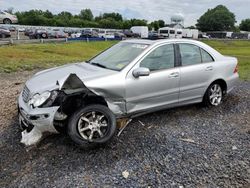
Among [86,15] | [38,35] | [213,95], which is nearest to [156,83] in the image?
[213,95]

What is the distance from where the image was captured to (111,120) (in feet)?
13.4

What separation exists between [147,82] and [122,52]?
2.98 feet

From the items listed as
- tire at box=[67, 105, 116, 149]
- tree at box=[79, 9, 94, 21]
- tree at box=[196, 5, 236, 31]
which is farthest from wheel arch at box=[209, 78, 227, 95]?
tree at box=[196, 5, 236, 31]

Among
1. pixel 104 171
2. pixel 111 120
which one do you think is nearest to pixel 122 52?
pixel 111 120

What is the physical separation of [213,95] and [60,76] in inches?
121

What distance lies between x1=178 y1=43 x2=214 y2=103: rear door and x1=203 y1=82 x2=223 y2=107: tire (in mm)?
141

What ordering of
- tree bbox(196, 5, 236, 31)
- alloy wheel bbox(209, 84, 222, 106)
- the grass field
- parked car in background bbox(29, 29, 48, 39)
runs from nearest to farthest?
alloy wheel bbox(209, 84, 222, 106)
the grass field
parked car in background bbox(29, 29, 48, 39)
tree bbox(196, 5, 236, 31)

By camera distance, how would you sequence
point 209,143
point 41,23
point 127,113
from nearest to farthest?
point 209,143 → point 127,113 → point 41,23

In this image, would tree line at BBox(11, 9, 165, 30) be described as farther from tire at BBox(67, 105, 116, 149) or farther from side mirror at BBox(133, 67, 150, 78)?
tire at BBox(67, 105, 116, 149)

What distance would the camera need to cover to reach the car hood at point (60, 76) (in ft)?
13.5

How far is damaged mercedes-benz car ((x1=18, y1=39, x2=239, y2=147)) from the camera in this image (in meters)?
3.91

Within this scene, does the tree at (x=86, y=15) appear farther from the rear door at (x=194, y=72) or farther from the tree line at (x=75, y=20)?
the rear door at (x=194, y=72)

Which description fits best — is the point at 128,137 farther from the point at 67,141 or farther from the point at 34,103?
the point at 34,103

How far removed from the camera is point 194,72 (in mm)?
5328
